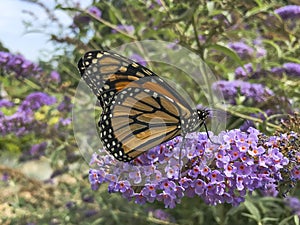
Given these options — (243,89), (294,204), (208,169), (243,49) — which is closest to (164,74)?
(243,49)

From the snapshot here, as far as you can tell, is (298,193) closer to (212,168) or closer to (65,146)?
(212,168)

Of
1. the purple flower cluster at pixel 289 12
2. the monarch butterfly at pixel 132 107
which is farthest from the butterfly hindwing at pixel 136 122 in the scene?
the purple flower cluster at pixel 289 12

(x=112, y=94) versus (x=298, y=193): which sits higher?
(x=112, y=94)

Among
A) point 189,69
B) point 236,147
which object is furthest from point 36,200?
point 236,147

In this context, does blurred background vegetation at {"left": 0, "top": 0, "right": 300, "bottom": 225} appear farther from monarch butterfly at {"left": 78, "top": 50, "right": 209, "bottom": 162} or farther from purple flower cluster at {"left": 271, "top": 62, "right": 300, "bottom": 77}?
monarch butterfly at {"left": 78, "top": 50, "right": 209, "bottom": 162}

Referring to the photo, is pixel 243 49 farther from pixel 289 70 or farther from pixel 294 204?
pixel 294 204

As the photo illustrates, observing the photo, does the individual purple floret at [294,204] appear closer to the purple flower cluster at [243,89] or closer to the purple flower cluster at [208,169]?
the purple flower cluster at [243,89]

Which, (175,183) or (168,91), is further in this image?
(168,91)

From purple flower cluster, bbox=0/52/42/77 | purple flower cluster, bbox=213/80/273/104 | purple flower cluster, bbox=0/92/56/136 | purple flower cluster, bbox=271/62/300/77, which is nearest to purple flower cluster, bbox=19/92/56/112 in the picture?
purple flower cluster, bbox=0/92/56/136
